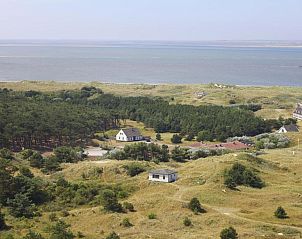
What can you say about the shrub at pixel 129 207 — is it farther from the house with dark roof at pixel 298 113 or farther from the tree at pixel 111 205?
the house with dark roof at pixel 298 113

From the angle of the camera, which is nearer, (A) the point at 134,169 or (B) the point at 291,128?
(A) the point at 134,169

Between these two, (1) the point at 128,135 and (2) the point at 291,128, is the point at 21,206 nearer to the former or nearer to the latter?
(1) the point at 128,135

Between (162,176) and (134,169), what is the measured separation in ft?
16.4

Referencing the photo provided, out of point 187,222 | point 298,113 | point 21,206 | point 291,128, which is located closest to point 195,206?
point 187,222

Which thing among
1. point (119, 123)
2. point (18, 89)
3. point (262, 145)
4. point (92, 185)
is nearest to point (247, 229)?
point (92, 185)

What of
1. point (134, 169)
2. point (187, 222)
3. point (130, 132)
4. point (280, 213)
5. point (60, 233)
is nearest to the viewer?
point (60, 233)

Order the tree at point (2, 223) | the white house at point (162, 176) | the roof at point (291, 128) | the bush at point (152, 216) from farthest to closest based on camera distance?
the roof at point (291, 128) < the white house at point (162, 176) < the bush at point (152, 216) < the tree at point (2, 223)

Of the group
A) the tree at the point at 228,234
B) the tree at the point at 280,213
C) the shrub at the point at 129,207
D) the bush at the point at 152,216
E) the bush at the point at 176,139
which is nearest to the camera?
the tree at the point at 228,234

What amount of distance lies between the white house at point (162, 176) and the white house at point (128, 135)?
34.9 m

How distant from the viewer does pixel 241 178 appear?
5372cm

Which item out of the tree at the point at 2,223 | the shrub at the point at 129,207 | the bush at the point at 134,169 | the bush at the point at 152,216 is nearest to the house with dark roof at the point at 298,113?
the bush at the point at 134,169

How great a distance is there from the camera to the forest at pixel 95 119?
255 feet

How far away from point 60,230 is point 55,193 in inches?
570

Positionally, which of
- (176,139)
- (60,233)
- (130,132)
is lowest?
(176,139)
